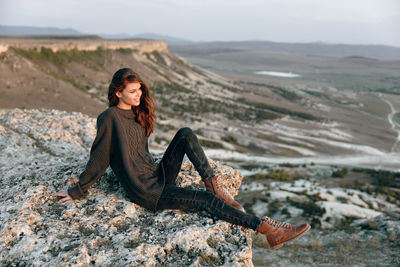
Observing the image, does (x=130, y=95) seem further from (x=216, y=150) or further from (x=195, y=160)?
(x=216, y=150)

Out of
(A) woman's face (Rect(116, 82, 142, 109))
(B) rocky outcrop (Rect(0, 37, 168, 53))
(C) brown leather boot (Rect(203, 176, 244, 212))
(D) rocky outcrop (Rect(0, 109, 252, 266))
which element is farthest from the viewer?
(B) rocky outcrop (Rect(0, 37, 168, 53))

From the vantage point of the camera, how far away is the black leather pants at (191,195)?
12.2 feet

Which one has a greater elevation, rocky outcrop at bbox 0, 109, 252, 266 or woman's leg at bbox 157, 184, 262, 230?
woman's leg at bbox 157, 184, 262, 230

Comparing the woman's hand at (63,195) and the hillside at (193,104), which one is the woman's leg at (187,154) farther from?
the hillside at (193,104)

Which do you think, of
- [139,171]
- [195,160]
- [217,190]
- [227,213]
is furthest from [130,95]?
[227,213]

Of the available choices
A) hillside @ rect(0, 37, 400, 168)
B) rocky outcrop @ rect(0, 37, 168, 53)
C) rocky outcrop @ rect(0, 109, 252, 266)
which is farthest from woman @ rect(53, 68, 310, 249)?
rocky outcrop @ rect(0, 37, 168, 53)

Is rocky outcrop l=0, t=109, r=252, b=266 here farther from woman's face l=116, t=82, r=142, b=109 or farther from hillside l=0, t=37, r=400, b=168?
hillside l=0, t=37, r=400, b=168

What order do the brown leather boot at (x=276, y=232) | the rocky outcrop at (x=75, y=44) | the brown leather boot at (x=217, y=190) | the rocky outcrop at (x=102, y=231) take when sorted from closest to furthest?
the rocky outcrop at (x=102, y=231), the brown leather boot at (x=276, y=232), the brown leather boot at (x=217, y=190), the rocky outcrop at (x=75, y=44)

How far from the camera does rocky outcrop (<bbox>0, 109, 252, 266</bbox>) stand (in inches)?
126

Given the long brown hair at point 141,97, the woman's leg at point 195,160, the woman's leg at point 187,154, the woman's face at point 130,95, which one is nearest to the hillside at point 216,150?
the woman's leg at point 195,160

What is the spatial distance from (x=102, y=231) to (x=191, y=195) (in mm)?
1154

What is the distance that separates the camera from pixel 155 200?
3857 mm

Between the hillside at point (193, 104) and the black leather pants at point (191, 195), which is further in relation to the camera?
the hillside at point (193, 104)

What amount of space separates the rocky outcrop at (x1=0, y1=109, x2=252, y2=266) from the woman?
0.17 m
